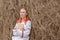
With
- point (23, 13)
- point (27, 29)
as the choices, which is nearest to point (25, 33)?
point (27, 29)

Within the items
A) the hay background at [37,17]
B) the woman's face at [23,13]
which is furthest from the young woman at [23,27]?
the hay background at [37,17]

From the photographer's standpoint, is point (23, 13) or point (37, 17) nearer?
point (23, 13)

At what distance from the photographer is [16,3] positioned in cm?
404

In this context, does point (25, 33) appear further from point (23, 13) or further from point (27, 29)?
point (23, 13)

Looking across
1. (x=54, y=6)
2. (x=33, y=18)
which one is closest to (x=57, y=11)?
(x=54, y=6)

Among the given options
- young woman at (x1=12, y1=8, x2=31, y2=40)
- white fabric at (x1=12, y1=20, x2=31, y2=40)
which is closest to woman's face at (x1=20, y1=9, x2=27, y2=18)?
young woman at (x1=12, y1=8, x2=31, y2=40)

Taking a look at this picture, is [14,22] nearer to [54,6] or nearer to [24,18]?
[24,18]

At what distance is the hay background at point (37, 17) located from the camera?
3887 millimetres

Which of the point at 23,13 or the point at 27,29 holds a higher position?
the point at 23,13

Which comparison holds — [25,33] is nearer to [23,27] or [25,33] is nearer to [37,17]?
[23,27]

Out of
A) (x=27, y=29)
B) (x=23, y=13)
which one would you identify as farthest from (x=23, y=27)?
(x=23, y=13)

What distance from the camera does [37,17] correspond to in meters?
3.94

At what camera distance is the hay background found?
12.8 feet

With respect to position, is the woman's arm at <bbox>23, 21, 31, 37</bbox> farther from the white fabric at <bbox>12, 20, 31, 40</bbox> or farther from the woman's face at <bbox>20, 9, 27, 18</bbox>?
the woman's face at <bbox>20, 9, 27, 18</bbox>
